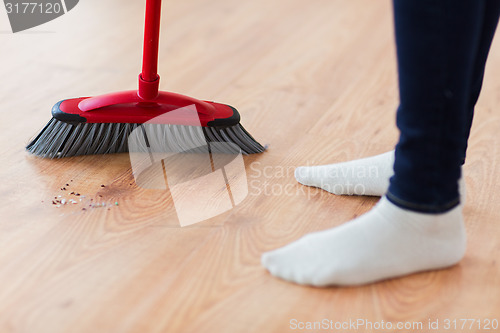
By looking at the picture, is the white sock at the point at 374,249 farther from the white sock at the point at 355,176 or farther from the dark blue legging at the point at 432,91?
the white sock at the point at 355,176

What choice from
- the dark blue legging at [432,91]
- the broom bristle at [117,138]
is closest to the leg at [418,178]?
the dark blue legging at [432,91]

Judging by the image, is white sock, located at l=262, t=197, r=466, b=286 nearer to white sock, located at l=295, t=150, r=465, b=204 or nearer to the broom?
white sock, located at l=295, t=150, r=465, b=204

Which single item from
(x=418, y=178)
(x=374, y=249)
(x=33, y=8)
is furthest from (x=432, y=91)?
(x=33, y=8)

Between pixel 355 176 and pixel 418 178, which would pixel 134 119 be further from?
pixel 418 178

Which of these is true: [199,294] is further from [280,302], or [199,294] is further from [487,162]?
[487,162]

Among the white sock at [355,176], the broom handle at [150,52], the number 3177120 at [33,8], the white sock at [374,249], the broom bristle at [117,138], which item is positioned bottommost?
the white sock at [355,176]

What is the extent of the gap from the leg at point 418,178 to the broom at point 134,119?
33 centimetres

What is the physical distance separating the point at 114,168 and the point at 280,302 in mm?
432

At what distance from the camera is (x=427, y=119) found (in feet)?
2.19

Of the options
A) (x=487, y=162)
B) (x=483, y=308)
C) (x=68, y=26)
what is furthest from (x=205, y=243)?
(x=68, y=26)

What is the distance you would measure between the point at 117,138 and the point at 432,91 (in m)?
0.58

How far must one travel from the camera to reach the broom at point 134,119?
39.8 inches

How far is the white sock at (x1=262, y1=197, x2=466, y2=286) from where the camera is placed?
0.74 meters

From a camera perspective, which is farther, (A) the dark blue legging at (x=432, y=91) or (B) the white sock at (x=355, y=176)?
(B) the white sock at (x=355, y=176)
